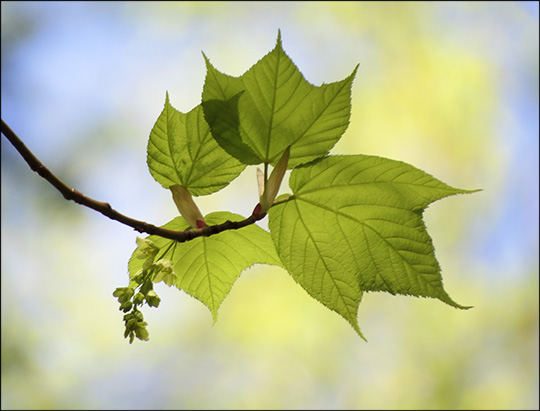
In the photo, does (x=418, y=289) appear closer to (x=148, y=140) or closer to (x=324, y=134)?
(x=324, y=134)

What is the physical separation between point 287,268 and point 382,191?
93 mm

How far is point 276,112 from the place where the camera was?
15.7 inches

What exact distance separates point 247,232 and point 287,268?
0.18ft

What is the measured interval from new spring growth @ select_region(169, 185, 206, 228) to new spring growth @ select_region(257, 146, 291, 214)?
0.16 feet

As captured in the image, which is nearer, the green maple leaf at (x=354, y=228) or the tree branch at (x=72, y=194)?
the tree branch at (x=72, y=194)

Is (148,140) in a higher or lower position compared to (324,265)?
higher

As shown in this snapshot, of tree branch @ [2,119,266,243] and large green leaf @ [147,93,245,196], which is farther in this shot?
large green leaf @ [147,93,245,196]

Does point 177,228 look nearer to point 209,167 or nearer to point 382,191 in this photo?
point 209,167

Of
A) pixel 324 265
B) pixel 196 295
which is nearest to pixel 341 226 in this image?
pixel 324 265

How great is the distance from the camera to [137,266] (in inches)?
17.4

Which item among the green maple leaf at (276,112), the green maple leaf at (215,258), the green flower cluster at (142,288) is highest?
the green maple leaf at (276,112)

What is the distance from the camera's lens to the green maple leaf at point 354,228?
1.32 feet

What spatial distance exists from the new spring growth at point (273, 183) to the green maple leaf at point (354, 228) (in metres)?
0.03

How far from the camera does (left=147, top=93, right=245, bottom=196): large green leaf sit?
1.39ft
